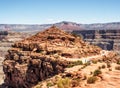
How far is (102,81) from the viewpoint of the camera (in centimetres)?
2289

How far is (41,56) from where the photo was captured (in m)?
42.1

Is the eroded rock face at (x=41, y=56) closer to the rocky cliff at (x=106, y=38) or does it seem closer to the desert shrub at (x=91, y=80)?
the desert shrub at (x=91, y=80)

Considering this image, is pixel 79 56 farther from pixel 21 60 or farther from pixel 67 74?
pixel 67 74

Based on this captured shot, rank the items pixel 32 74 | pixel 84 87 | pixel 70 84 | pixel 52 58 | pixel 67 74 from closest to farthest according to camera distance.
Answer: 1. pixel 84 87
2. pixel 70 84
3. pixel 67 74
4. pixel 52 58
5. pixel 32 74

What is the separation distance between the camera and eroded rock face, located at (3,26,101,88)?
40.2 meters

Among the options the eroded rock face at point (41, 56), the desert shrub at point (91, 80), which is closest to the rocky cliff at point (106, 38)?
the eroded rock face at point (41, 56)

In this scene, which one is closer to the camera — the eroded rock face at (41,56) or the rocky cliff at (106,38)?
the eroded rock face at (41,56)

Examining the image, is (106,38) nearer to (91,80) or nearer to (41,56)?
(41,56)

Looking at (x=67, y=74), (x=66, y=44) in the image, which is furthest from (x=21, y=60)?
(x=67, y=74)

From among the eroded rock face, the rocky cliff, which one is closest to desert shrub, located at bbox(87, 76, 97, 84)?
the eroded rock face

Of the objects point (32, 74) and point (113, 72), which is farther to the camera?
point (32, 74)

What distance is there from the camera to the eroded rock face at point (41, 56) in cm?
4019

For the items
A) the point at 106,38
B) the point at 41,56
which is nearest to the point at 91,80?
the point at 41,56

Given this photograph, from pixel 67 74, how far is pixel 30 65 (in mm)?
16096
